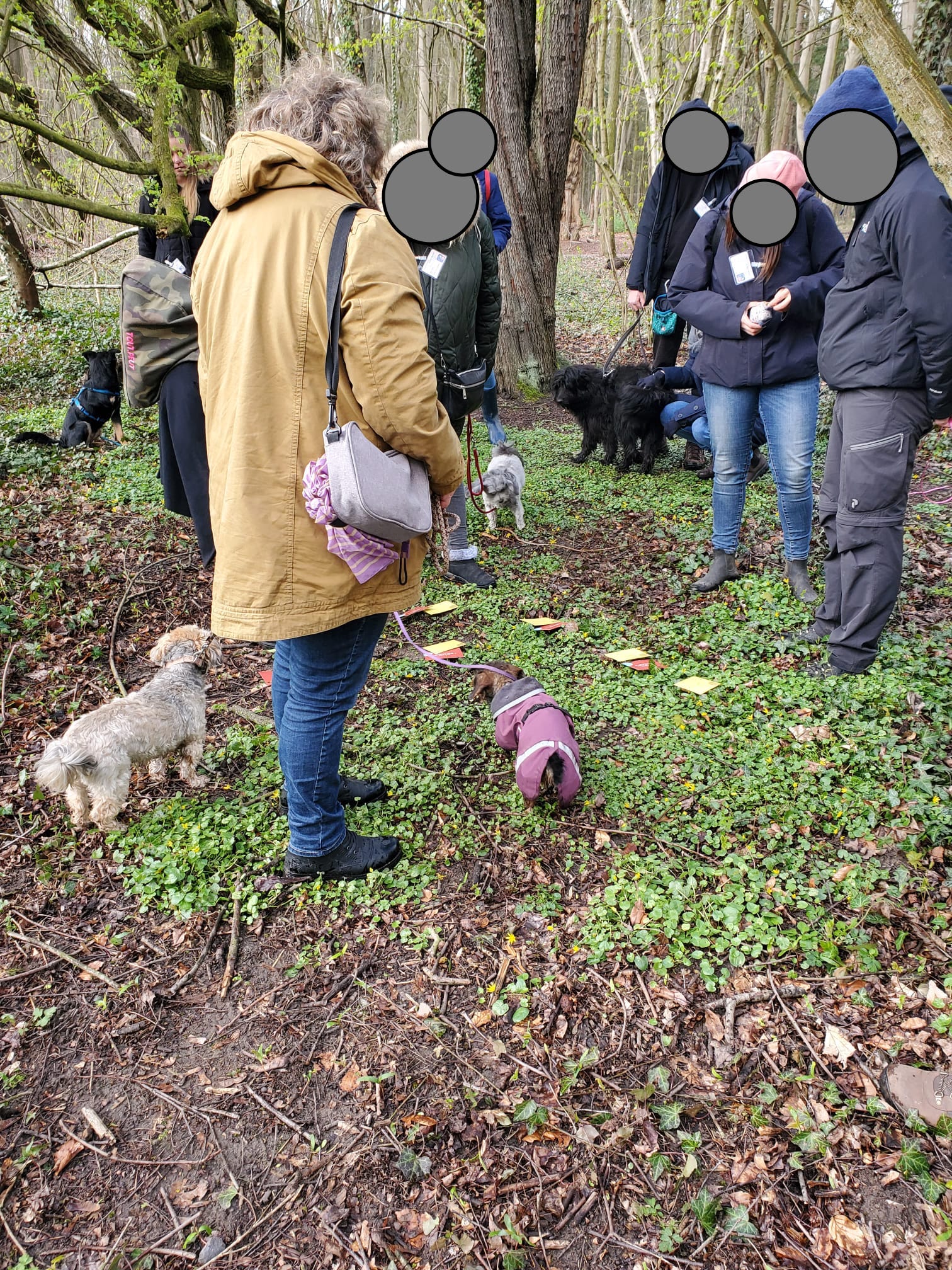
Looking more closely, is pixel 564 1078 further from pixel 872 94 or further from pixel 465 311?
pixel 872 94

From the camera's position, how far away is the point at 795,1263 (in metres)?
1.67

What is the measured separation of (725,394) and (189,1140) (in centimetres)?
418

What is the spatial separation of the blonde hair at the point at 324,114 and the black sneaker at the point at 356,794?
2.16m

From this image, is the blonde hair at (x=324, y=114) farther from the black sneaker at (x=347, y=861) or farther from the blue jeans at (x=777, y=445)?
the blue jeans at (x=777, y=445)

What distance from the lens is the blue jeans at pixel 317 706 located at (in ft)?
7.34

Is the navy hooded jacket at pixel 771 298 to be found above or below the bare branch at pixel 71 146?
below

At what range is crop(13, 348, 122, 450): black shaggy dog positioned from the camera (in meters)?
6.86

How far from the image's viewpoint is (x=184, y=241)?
195 inches

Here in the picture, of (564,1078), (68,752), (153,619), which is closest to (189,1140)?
(564,1078)

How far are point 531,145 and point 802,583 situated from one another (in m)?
6.03

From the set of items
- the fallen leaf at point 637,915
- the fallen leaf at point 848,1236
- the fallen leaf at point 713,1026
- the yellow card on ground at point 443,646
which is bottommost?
the fallen leaf at point 848,1236

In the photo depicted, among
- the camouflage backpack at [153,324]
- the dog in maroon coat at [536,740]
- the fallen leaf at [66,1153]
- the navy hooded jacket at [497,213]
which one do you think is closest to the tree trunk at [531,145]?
the navy hooded jacket at [497,213]

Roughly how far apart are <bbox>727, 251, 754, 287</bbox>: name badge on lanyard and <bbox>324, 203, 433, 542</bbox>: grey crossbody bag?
9.48ft

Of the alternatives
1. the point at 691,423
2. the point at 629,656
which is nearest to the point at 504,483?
the point at 629,656
